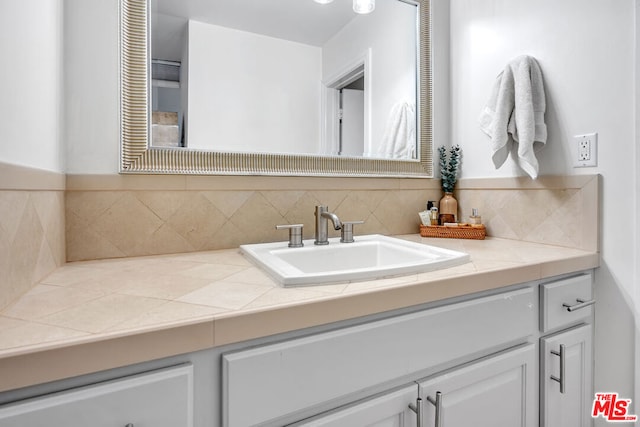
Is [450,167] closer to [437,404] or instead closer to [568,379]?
[568,379]

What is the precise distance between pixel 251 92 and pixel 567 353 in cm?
132

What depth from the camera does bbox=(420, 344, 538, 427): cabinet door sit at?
779mm

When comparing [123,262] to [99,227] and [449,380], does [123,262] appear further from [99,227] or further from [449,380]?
[449,380]

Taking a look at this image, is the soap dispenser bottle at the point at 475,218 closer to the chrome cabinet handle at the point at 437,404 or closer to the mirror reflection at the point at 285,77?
the mirror reflection at the point at 285,77

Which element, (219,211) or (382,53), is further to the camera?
(382,53)

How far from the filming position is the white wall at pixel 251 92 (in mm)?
1142

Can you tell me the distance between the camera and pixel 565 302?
39.9 inches

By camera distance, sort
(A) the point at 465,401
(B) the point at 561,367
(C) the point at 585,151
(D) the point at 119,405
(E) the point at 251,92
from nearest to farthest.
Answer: (D) the point at 119,405, (A) the point at 465,401, (B) the point at 561,367, (C) the point at 585,151, (E) the point at 251,92

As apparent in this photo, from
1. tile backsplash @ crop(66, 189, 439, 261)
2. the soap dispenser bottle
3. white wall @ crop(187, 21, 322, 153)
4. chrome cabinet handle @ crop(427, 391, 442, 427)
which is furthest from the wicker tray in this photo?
chrome cabinet handle @ crop(427, 391, 442, 427)

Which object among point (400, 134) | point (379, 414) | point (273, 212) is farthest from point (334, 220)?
point (400, 134)

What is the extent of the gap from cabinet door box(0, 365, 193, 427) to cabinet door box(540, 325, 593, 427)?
96cm

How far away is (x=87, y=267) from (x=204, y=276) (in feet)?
1.18

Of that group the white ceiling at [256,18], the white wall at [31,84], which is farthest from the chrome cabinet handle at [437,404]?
the white ceiling at [256,18]

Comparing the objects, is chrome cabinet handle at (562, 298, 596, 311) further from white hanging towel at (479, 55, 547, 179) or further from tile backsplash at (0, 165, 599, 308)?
white hanging towel at (479, 55, 547, 179)
